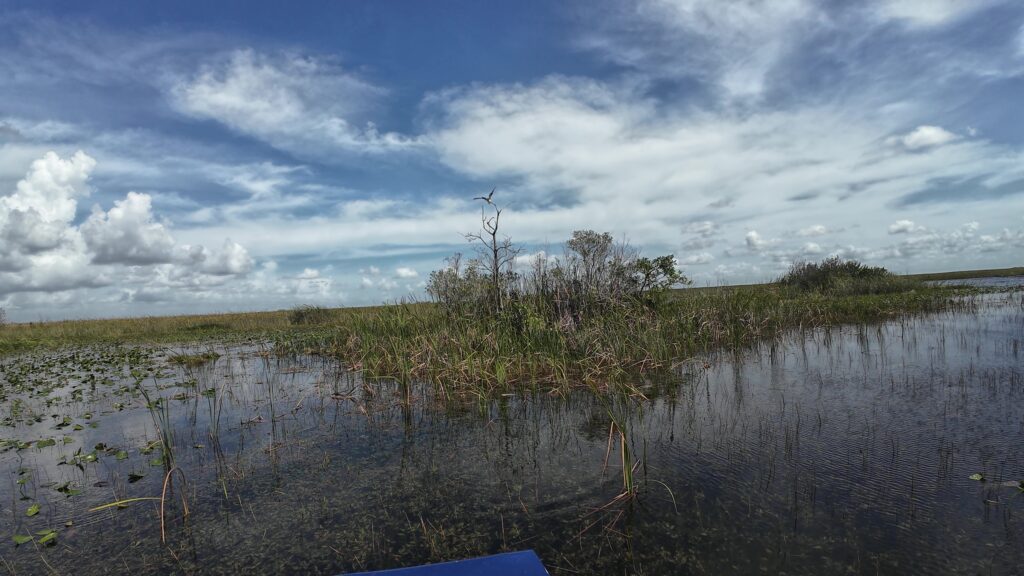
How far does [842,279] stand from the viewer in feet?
82.9

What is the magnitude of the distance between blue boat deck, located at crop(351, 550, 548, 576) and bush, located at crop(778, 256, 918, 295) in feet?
87.0

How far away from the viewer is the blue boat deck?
2520 millimetres

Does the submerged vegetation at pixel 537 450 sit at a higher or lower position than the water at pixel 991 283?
lower

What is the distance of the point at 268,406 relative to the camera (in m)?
7.95

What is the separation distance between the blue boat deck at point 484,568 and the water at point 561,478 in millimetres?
863

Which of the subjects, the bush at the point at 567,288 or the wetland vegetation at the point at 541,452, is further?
the bush at the point at 567,288

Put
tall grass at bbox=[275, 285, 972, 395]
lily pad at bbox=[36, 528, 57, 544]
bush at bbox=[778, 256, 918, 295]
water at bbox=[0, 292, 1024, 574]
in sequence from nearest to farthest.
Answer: water at bbox=[0, 292, 1024, 574]
lily pad at bbox=[36, 528, 57, 544]
tall grass at bbox=[275, 285, 972, 395]
bush at bbox=[778, 256, 918, 295]

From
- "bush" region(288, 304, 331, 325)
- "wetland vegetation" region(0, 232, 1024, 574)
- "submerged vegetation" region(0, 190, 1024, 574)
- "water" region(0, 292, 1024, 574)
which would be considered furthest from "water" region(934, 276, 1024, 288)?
"bush" region(288, 304, 331, 325)

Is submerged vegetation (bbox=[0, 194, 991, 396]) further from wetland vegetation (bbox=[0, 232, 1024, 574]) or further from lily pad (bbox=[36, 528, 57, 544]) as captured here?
lily pad (bbox=[36, 528, 57, 544])

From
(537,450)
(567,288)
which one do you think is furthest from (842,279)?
(537,450)

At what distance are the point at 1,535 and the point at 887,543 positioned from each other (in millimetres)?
6802

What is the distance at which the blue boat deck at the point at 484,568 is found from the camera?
2520mm

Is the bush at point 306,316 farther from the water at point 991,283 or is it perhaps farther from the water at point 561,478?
the water at point 991,283

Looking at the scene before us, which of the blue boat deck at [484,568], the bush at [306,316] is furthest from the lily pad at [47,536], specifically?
the bush at [306,316]
